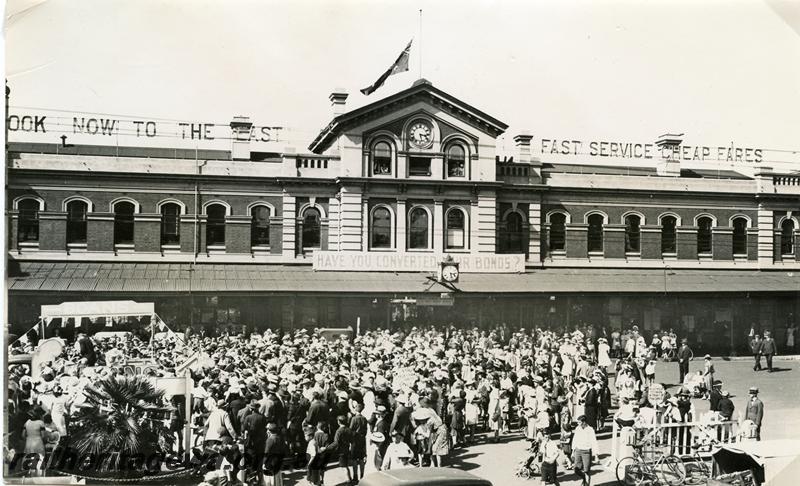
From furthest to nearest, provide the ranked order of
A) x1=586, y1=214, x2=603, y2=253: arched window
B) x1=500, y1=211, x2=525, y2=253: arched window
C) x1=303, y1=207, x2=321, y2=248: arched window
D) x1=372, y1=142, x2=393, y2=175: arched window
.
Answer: x1=586, y1=214, x2=603, y2=253: arched window → x1=500, y1=211, x2=525, y2=253: arched window → x1=372, y1=142, x2=393, y2=175: arched window → x1=303, y1=207, x2=321, y2=248: arched window

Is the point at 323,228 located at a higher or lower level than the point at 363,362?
higher

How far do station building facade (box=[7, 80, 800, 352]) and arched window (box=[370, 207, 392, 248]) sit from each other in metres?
0.04

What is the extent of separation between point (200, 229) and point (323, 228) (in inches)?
141

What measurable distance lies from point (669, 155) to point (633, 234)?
9.05 feet

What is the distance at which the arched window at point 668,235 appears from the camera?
74.6 ft

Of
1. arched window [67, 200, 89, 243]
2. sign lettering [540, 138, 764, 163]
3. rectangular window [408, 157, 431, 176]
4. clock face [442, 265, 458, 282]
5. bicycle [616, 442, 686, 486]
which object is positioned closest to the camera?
bicycle [616, 442, 686, 486]

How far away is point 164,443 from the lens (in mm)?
16203

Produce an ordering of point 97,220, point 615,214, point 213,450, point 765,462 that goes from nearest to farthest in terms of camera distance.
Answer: point 213,450 → point 765,462 → point 97,220 → point 615,214

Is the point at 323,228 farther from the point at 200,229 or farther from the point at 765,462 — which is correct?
the point at 765,462

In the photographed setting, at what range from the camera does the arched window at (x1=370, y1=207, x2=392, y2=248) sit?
21094 millimetres

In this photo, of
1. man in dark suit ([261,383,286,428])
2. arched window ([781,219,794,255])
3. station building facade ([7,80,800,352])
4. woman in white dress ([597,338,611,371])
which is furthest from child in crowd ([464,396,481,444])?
arched window ([781,219,794,255])

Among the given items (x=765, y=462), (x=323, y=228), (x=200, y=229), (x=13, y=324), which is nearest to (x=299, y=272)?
(x=323, y=228)

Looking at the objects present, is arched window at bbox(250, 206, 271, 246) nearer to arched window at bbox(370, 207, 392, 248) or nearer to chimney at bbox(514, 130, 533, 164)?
arched window at bbox(370, 207, 392, 248)

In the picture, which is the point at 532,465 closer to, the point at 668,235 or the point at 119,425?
the point at 119,425
